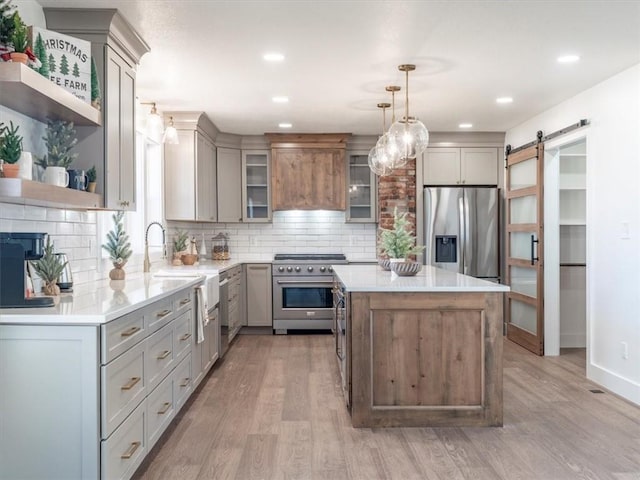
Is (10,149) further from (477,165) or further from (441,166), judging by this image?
(477,165)

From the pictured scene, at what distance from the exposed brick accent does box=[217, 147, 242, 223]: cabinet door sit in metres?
1.87

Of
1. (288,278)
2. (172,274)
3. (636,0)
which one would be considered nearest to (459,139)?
Result: (288,278)

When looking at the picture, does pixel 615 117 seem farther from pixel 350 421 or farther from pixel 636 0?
pixel 350 421

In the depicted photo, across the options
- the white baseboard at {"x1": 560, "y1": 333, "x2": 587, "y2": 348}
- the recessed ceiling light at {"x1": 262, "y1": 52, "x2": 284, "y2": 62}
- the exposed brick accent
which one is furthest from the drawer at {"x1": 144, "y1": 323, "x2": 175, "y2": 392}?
the white baseboard at {"x1": 560, "y1": 333, "x2": 587, "y2": 348}

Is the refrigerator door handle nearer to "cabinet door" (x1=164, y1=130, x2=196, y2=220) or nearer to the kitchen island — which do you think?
the kitchen island

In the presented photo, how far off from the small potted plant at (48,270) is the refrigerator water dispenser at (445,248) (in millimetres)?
4469

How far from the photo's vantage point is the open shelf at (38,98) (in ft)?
6.45

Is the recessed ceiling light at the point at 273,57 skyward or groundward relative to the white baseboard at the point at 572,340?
skyward

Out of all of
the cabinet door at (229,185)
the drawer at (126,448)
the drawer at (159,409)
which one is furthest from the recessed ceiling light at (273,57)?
the cabinet door at (229,185)

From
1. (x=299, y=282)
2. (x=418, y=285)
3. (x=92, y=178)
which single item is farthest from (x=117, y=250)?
(x=299, y=282)

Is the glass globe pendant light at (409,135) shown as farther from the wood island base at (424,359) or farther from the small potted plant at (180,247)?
the small potted plant at (180,247)

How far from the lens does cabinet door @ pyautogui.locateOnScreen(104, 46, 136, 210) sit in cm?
291

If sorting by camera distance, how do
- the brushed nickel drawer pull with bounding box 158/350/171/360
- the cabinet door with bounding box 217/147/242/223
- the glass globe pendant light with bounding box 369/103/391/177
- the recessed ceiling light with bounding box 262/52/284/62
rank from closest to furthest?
the brushed nickel drawer pull with bounding box 158/350/171/360
the recessed ceiling light with bounding box 262/52/284/62
the glass globe pendant light with bounding box 369/103/391/177
the cabinet door with bounding box 217/147/242/223

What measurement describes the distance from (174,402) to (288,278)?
3055 millimetres
